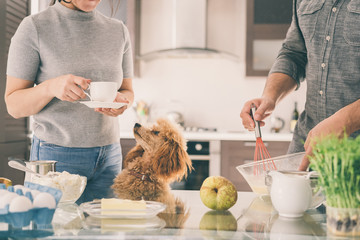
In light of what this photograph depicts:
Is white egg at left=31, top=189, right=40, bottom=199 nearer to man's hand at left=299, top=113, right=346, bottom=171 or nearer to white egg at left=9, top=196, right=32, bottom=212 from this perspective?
white egg at left=9, top=196, right=32, bottom=212

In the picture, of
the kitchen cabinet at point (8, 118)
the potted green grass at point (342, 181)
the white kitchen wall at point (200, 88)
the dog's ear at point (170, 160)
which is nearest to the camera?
the potted green grass at point (342, 181)

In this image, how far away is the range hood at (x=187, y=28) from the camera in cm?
371

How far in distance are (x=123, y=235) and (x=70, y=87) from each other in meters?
0.59

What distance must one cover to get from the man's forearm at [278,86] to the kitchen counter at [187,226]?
602 mm

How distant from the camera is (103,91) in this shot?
4.06 feet

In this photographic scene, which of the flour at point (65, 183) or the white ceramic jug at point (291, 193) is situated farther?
the flour at point (65, 183)

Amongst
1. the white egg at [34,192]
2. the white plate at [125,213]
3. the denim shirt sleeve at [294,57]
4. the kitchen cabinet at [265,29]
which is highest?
the kitchen cabinet at [265,29]

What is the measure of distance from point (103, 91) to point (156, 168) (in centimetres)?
37

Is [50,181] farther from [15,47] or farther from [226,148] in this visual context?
[226,148]

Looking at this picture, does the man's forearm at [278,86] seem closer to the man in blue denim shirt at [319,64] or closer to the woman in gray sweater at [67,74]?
the man in blue denim shirt at [319,64]

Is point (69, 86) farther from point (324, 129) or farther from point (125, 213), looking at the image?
point (324, 129)

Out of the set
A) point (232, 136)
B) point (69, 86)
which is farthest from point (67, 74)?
point (232, 136)

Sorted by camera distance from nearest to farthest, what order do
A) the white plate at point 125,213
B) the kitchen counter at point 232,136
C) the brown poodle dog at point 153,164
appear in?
the white plate at point 125,213, the brown poodle dog at point 153,164, the kitchen counter at point 232,136

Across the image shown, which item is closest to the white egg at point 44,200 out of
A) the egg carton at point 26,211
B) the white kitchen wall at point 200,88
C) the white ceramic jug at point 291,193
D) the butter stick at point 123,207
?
the egg carton at point 26,211
